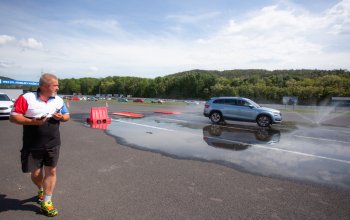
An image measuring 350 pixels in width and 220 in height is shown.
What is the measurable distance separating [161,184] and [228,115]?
1083 centimetres

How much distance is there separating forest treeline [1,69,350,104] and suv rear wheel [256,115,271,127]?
4181 centimetres

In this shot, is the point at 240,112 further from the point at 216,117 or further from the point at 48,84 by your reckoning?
the point at 48,84

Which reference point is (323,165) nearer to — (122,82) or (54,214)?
(54,214)

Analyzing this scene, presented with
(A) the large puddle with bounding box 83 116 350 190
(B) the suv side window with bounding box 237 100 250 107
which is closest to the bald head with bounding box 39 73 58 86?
(A) the large puddle with bounding box 83 116 350 190

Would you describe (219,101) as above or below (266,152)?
above

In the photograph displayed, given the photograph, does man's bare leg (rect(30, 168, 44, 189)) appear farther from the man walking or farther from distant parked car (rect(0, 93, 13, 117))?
distant parked car (rect(0, 93, 13, 117))

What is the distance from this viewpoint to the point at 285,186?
5.09 metres

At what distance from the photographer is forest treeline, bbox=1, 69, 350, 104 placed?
60.4 meters

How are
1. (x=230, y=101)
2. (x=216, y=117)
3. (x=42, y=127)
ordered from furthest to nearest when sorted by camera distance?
(x=216, y=117) < (x=230, y=101) < (x=42, y=127)

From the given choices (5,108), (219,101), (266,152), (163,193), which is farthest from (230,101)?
(5,108)

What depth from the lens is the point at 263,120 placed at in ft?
47.1

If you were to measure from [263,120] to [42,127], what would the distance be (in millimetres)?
12779

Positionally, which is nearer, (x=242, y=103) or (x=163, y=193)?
(x=163, y=193)

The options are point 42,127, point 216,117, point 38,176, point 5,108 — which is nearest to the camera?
point 42,127
